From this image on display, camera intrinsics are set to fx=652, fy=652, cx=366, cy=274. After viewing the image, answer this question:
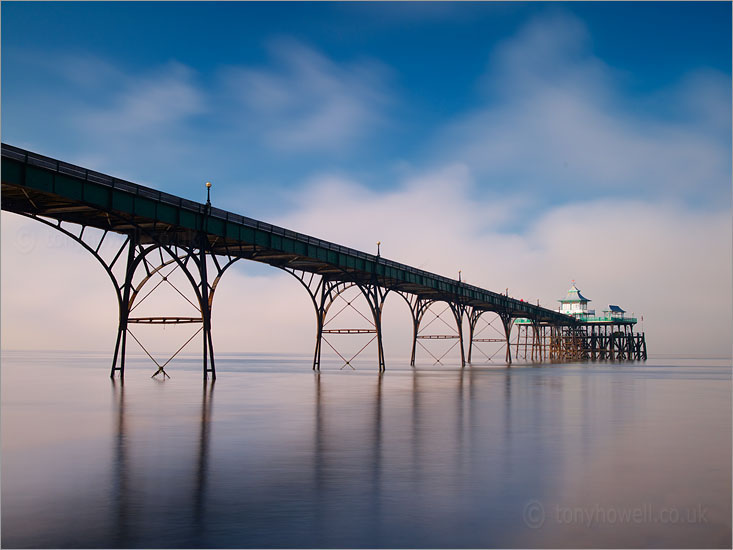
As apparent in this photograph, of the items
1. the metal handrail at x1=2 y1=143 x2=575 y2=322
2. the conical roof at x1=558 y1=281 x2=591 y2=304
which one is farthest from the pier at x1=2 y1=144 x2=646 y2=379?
the conical roof at x1=558 y1=281 x2=591 y2=304

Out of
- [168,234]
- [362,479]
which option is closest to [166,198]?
[168,234]

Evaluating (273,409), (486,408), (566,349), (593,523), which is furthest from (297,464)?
(566,349)

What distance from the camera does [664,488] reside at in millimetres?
10781

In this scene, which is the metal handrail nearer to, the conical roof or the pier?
the pier

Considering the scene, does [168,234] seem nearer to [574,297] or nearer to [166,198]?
[166,198]

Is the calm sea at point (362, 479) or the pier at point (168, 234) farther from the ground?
the pier at point (168, 234)

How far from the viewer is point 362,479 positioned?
36.9 feet

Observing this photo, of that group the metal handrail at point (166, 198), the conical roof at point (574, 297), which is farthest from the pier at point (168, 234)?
the conical roof at point (574, 297)

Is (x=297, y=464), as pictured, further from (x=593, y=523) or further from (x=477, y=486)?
(x=593, y=523)

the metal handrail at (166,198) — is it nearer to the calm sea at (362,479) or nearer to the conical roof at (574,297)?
the calm sea at (362,479)

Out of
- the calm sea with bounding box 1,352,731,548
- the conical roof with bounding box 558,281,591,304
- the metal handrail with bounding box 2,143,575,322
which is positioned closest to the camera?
the calm sea with bounding box 1,352,731,548

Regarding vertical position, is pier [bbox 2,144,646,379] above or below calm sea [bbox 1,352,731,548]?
above

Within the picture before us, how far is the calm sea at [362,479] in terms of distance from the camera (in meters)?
8.14

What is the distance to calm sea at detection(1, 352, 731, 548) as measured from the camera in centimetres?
814
